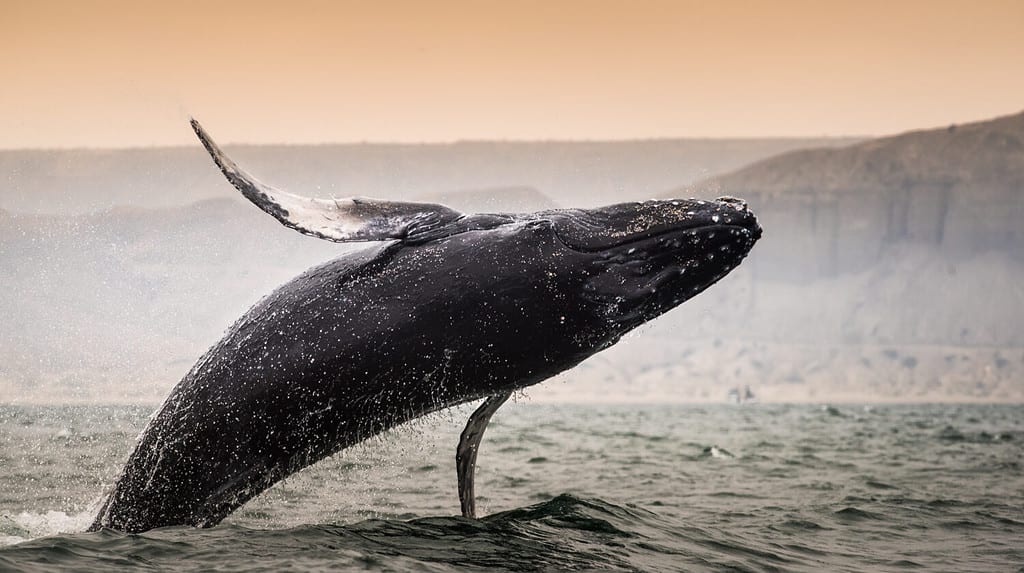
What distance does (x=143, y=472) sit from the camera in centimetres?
761

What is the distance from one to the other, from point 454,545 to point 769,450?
22.2 m

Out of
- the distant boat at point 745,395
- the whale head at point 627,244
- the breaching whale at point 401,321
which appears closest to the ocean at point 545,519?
the breaching whale at point 401,321

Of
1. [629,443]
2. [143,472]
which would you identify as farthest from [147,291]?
[143,472]

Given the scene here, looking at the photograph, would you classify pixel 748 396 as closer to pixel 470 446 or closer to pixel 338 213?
pixel 470 446

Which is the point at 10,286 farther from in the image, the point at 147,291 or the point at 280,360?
the point at 280,360

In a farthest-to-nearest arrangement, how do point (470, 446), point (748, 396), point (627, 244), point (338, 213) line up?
point (748, 396) < point (470, 446) < point (627, 244) < point (338, 213)

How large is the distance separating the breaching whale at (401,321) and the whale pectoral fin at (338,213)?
13mm

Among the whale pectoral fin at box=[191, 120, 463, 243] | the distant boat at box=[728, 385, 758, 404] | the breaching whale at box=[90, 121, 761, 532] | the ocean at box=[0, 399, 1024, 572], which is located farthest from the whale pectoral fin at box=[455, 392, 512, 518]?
the distant boat at box=[728, 385, 758, 404]

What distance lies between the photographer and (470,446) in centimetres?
807

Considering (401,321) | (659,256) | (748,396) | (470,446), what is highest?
(659,256)

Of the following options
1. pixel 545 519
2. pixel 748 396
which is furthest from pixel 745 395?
pixel 545 519

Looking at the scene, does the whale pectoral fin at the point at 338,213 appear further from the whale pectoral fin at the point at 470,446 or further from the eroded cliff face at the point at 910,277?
the eroded cliff face at the point at 910,277

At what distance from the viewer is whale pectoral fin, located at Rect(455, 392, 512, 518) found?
7.86 metres

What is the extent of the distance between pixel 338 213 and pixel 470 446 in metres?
2.20
